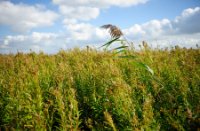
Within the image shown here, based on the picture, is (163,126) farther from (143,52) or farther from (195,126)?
(143,52)

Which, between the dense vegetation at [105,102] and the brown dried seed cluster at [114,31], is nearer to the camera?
the dense vegetation at [105,102]

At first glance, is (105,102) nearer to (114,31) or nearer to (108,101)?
(108,101)

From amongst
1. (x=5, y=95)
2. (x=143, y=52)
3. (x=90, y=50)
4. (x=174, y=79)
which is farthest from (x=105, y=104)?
(x=90, y=50)

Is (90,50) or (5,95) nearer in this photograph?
(5,95)

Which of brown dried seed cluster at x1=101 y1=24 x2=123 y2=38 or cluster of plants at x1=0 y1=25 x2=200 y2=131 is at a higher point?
brown dried seed cluster at x1=101 y1=24 x2=123 y2=38

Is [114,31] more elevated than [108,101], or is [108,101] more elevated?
[114,31]

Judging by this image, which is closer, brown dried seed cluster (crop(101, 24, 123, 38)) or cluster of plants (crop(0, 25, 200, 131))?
cluster of plants (crop(0, 25, 200, 131))

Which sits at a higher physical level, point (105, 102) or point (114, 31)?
point (114, 31)

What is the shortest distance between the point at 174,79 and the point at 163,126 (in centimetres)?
136

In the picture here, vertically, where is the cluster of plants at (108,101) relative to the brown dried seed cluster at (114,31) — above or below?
below

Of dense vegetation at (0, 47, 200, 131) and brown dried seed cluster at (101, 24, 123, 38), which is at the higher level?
brown dried seed cluster at (101, 24, 123, 38)

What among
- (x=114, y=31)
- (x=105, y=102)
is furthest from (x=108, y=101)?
(x=114, y=31)

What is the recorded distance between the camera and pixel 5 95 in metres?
4.21

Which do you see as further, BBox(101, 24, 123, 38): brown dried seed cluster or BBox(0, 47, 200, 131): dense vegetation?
BBox(101, 24, 123, 38): brown dried seed cluster
